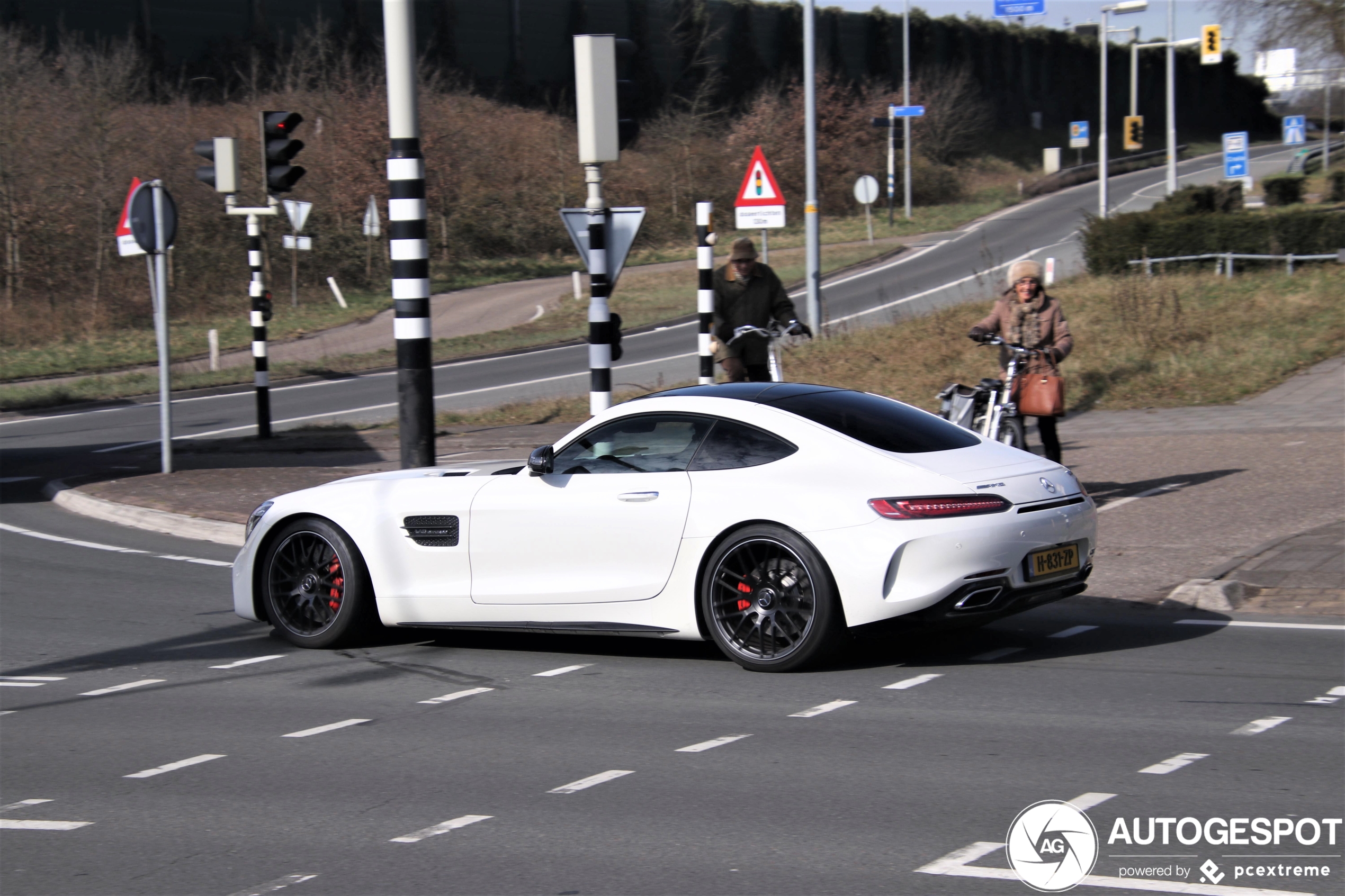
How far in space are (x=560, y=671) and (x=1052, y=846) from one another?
3.31 meters

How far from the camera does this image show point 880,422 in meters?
7.09

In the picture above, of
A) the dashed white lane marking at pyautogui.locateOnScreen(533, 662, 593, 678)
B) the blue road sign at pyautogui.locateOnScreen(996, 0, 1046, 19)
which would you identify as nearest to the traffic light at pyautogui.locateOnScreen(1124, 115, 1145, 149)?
the blue road sign at pyautogui.locateOnScreen(996, 0, 1046, 19)

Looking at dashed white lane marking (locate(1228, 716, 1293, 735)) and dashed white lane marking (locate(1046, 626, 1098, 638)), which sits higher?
dashed white lane marking (locate(1228, 716, 1293, 735))

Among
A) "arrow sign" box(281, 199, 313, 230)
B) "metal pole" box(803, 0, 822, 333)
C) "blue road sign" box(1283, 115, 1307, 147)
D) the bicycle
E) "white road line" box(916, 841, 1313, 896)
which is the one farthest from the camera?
"blue road sign" box(1283, 115, 1307, 147)

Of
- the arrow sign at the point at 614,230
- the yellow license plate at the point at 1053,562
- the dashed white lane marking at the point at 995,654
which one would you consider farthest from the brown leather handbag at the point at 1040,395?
the yellow license plate at the point at 1053,562

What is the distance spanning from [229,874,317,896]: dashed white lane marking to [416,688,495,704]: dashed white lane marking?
2.25 metres

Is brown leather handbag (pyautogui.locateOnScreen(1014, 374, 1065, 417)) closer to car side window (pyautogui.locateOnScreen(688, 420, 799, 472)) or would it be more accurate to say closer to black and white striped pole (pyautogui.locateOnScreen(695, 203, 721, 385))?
black and white striped pole (pyautogui.locateOnScreen(695, 203, 721, 385))

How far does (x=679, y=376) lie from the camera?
25219mm

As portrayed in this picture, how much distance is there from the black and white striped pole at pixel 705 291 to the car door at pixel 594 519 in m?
5.32

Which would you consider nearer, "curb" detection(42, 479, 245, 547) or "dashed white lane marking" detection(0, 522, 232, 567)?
"dashed white lane marking" detection(0, 522, 232, 567)

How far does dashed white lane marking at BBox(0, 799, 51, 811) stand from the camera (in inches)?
201

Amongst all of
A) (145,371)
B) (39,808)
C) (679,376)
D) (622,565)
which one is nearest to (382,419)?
(679,376)

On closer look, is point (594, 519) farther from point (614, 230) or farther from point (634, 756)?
point (614, 230)

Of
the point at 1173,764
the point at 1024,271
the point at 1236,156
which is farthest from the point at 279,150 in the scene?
the point at 1236,156
